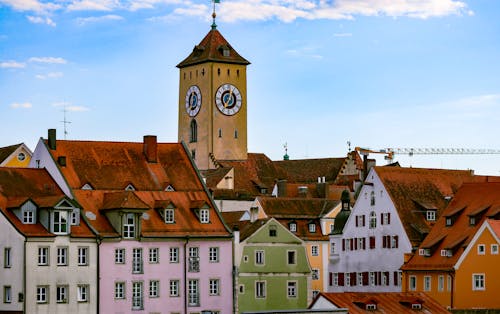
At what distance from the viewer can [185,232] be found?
110 metres

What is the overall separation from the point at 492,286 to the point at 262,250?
20.1 m

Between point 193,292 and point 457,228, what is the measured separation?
67.4 feet

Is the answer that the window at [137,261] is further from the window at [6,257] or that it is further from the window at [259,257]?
the window at [259,257]

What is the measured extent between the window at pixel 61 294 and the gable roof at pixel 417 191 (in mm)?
30235

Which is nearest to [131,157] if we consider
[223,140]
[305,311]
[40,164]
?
[40,164]

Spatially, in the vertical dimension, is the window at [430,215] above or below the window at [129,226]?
above

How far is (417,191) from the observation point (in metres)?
127

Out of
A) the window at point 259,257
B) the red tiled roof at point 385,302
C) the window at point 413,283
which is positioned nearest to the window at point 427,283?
the window at point 413,283

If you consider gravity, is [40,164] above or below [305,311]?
above

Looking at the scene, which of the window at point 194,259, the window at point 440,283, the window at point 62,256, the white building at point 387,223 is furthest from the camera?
the white building at point 387,223

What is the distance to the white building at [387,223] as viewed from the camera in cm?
12362

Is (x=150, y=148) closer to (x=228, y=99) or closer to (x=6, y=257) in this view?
(x=6, y=257)

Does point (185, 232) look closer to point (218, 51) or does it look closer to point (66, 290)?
point (66, 290)

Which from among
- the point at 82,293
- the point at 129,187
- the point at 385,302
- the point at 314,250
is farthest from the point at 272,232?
the point at 385,302
